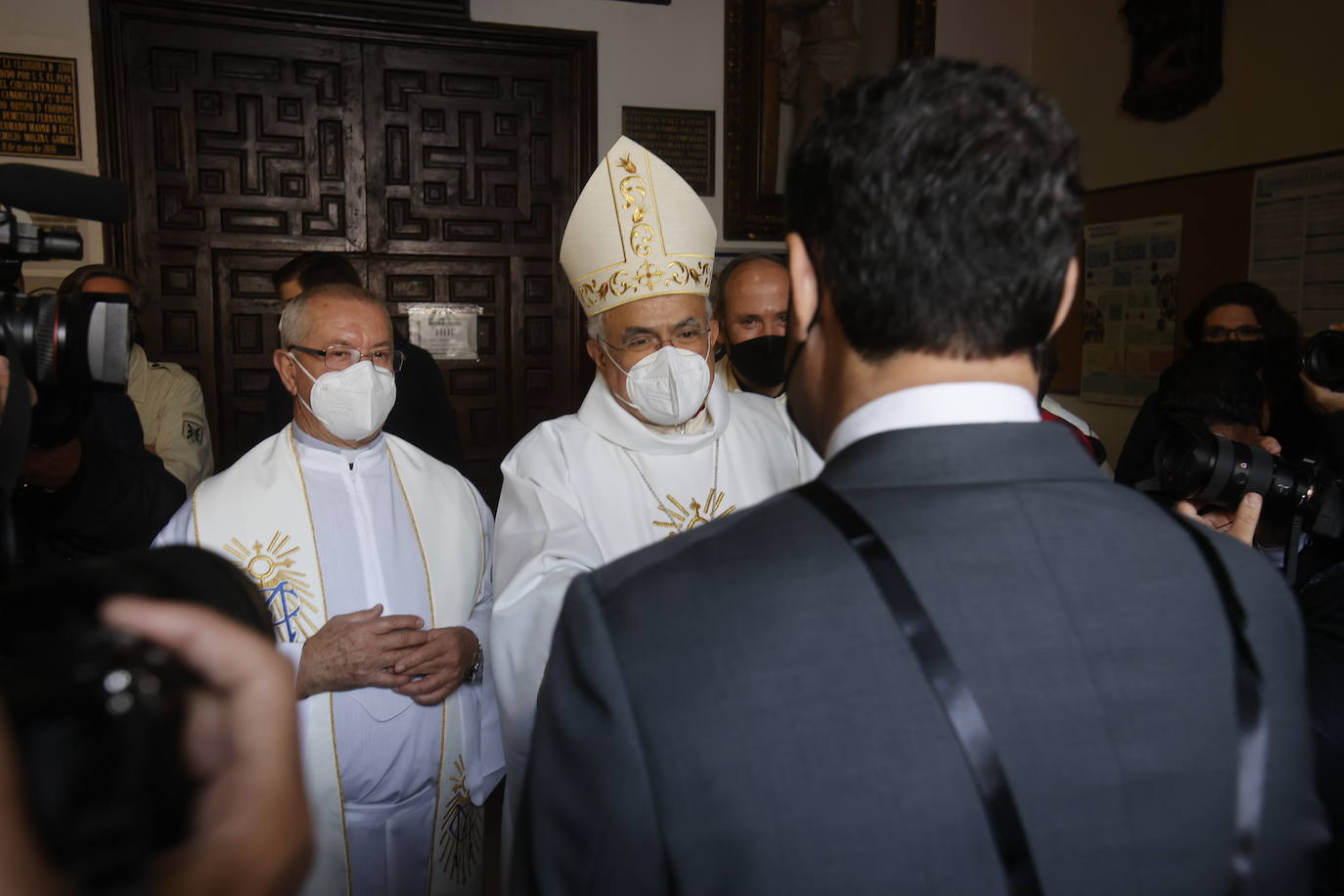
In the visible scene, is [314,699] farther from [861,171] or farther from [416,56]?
[416,56]

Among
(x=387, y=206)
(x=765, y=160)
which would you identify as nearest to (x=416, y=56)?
(x=387, y=206)

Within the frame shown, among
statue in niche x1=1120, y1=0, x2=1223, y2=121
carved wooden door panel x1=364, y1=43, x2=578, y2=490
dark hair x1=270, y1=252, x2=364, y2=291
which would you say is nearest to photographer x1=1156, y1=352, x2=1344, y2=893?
statue in niche x1=1120, y1=0, x2=1223, y2=121

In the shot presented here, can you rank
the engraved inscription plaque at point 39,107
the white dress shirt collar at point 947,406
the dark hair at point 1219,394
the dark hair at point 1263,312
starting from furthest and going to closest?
the engraved inscription plaque at point 39,107 → the dark hair at point 1263,312 → the dark hair at point 1219,394 → the white dress shirt collar at point 947,406

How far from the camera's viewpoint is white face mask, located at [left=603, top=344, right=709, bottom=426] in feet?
6.43

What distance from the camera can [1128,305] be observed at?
4359mm

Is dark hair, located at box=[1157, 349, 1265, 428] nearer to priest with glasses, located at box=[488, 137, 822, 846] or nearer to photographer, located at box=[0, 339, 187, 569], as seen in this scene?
priest with glasses, located at box=[488, 137, 822, 846]

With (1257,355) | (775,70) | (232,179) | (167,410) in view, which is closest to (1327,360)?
(1257,355)

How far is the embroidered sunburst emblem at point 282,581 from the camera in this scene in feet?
A: 6.54

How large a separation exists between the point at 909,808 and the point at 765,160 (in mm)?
4324

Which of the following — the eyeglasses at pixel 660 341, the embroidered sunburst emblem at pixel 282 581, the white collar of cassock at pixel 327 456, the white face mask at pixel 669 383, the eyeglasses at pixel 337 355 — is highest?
the eyeglasses at pixel 660 341

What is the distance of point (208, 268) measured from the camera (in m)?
4.14

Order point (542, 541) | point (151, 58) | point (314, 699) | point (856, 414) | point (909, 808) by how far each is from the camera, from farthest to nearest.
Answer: point (151, 58), point (314, 699), point (542, 541), point (856, 414), point (909, 808)

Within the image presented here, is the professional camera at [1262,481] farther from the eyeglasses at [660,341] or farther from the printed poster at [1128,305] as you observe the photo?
the printed poster at [1128,305]

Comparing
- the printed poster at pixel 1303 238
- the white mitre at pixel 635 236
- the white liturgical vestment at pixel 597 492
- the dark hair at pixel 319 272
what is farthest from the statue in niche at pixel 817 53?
the white liturgical vestment at pixel 597 492
